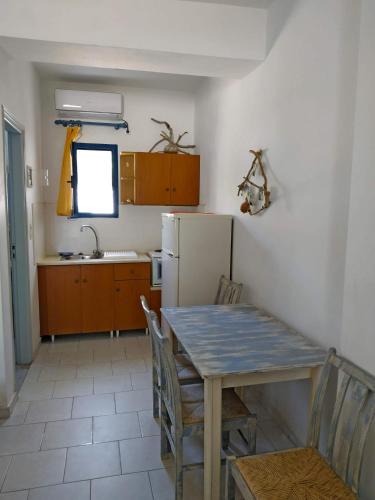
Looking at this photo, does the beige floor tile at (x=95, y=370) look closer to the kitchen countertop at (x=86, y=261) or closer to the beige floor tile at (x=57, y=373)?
the beige floor tile at (x=57, y=373)

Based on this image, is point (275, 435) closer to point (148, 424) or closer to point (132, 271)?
point (148, 424)

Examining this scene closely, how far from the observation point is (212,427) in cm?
181

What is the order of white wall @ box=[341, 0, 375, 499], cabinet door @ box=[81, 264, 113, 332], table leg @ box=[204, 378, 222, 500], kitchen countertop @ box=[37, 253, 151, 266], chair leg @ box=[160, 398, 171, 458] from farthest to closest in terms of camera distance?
cabinet door @ box=[81, 264, 113, 332], kitchen countertop @ box=[37, 253, 151, 266], chair leg @ box=[160, 398, 171, 458], table leg @ box=[204, 378, 222, 500], white wall @ box=[341, 0, 375, 499]

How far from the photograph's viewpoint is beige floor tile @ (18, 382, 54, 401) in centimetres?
302

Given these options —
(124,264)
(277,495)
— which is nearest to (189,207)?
(124,264)

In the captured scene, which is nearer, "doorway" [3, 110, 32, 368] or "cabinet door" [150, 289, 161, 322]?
"doorway" [3, 110, 32, 368]

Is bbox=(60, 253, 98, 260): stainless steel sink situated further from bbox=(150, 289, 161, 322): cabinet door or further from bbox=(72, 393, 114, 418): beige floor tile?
bbox=(72, 393, 114, 418): beige floor tile

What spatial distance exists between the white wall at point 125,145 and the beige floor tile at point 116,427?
2.43 metres

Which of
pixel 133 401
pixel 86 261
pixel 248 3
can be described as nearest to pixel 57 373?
pixel 133 401

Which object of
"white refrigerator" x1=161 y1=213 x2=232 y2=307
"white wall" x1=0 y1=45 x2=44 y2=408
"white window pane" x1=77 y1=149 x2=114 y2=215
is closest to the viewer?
"white wall" x1=0 y1=45 x2=44 y2=408

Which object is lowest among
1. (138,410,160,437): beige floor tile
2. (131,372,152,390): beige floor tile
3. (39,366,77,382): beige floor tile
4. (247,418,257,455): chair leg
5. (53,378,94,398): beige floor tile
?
(39,366,77,382): beige floor tile

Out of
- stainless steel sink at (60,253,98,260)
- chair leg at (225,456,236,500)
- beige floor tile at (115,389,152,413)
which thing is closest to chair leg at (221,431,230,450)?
chair leg at (225,456,236,500)

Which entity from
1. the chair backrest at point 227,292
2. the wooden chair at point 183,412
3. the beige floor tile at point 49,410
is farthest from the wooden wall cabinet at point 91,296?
the wooden chair at point 183,412

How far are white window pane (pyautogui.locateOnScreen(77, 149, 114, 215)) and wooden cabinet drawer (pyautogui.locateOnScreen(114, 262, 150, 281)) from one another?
0.88 metres
